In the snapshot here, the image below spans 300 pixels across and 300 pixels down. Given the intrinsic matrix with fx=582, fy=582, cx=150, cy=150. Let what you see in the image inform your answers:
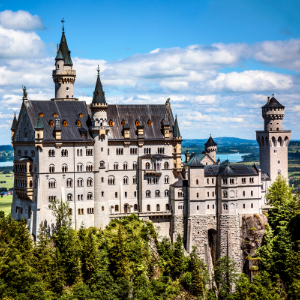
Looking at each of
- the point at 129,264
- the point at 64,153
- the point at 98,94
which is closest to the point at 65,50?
the point at 98,94

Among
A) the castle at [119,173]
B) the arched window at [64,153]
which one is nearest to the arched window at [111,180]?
the castle at [119,173]

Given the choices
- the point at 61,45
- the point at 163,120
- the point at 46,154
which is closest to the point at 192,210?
the point at 163,120

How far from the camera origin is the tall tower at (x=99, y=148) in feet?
424

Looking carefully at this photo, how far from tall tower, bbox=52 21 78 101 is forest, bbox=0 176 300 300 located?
98.8 feet

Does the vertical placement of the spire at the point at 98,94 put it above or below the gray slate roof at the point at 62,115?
above

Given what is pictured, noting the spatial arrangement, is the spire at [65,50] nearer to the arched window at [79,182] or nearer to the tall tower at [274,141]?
the arched window at [79,182]

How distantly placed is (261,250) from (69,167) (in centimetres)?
4861

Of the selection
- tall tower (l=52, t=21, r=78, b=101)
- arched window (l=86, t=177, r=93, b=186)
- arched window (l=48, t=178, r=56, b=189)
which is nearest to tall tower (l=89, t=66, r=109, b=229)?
arched window (l=86, t=177, r=93, b=186)

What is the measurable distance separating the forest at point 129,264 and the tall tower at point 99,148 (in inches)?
134

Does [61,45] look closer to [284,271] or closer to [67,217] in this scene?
[67,217]

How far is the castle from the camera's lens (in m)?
126

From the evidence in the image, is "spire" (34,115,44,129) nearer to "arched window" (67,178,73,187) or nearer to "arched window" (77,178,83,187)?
"arched window" (67,178,73,187)

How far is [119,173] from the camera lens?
133m

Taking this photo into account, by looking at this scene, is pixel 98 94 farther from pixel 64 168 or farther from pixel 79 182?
pixel 79 182
